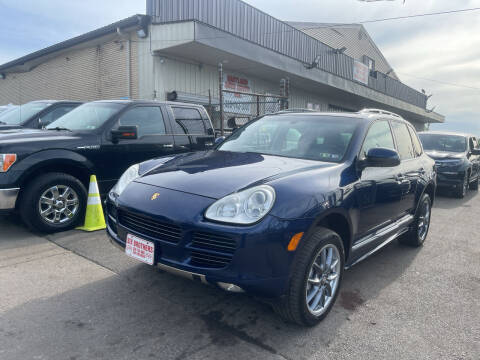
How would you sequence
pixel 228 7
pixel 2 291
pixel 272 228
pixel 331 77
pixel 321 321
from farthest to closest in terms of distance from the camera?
pixel 331 77 < pixel 228 7 < pixel 2 291 < pixel 321 321 < pixel 272 228

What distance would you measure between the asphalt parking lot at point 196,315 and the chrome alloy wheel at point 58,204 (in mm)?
494

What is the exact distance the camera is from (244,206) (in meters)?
2.35

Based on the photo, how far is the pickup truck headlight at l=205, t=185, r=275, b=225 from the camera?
7.54ft

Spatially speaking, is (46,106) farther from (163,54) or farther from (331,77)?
(331,77)

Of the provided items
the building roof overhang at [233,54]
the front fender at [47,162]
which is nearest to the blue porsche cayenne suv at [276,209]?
the front fender at [47,162]

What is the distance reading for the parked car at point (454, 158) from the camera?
28.3ft

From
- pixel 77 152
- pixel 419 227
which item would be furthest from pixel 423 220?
pixel 77 152

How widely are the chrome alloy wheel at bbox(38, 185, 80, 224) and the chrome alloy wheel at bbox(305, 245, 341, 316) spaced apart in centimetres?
336

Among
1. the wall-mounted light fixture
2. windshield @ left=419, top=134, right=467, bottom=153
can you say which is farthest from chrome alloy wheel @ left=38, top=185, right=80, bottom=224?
windshield @ left=419, top=134, right=467, bottom=153

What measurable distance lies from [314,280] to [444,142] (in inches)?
345

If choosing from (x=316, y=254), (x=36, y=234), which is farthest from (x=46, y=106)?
(x=316, y=254)

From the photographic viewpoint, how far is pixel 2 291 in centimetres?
302

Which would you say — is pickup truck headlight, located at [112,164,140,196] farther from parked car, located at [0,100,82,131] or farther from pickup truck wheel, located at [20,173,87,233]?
parked car, located at [0,100,82,131]

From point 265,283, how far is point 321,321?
76 cm
